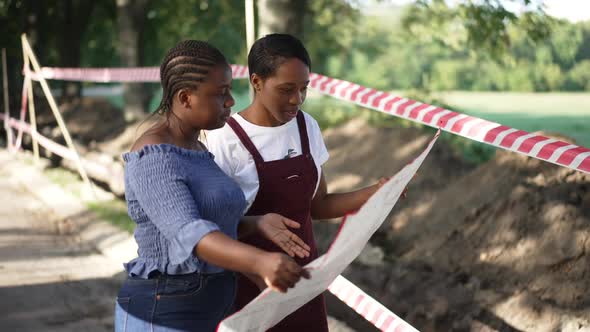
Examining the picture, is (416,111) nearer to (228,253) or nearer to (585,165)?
(585,165)

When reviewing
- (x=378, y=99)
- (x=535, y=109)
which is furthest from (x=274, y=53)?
(x=535, y=109)

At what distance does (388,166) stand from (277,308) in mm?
7453

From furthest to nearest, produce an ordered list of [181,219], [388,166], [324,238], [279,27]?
[388,166] → [279,27] → [324,238] → [181,219]

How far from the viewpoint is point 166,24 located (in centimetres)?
2334

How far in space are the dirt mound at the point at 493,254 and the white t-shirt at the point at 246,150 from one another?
2.16 m

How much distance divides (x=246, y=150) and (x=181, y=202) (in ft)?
2.67

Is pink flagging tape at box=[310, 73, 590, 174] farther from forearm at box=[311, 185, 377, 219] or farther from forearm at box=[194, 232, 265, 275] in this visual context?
forearm at box=[194, 232, 265, 275]

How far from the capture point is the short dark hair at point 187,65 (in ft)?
7.44

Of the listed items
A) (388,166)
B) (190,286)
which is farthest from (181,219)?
(388,166)

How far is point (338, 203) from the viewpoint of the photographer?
301 centimetres

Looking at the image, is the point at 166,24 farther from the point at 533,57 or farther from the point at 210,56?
the point at 210,56

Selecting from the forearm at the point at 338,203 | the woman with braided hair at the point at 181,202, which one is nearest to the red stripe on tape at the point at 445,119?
the forearm at the point at 338,203

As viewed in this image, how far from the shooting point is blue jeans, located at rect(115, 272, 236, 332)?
2.29 metres

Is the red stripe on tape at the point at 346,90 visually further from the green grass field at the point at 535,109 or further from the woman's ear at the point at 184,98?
the green grass field at the point at 535,109
